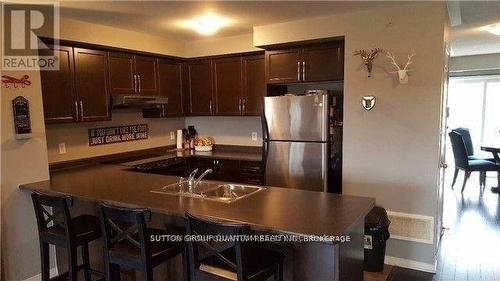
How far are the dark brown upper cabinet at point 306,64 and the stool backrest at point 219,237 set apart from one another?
7.68ft

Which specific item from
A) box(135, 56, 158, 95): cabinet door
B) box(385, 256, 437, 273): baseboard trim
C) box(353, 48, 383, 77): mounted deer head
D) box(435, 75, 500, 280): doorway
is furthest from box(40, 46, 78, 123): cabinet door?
box(435, 75, 500, 280): doorway

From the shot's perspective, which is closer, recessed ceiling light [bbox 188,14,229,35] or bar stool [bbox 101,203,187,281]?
bar stool [bbox 101,203,187,281]

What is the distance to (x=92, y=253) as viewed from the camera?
2.81m

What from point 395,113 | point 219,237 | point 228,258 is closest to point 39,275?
point 228,258

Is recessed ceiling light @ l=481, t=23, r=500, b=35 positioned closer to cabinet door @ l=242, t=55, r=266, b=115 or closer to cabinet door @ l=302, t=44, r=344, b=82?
cabinet door @ l=302, t=44, r=344, b=82

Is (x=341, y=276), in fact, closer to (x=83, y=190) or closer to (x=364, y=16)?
(x=83, y=190)

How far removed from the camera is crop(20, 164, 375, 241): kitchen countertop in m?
1.78

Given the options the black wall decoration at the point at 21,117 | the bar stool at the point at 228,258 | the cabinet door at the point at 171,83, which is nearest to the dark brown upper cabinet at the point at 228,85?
the cabinet door at the point at 171,83

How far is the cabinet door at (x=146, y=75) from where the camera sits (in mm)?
4066

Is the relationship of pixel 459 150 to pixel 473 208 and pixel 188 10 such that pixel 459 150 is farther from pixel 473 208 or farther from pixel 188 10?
pixel 188 10

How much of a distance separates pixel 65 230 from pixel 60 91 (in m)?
1.55

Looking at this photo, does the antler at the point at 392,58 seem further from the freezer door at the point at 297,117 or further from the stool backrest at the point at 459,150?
the stool backrest at the point at 459,150

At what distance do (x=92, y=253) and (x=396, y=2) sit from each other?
131 inches

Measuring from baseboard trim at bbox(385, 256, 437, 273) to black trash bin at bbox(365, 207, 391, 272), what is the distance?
0.21m
